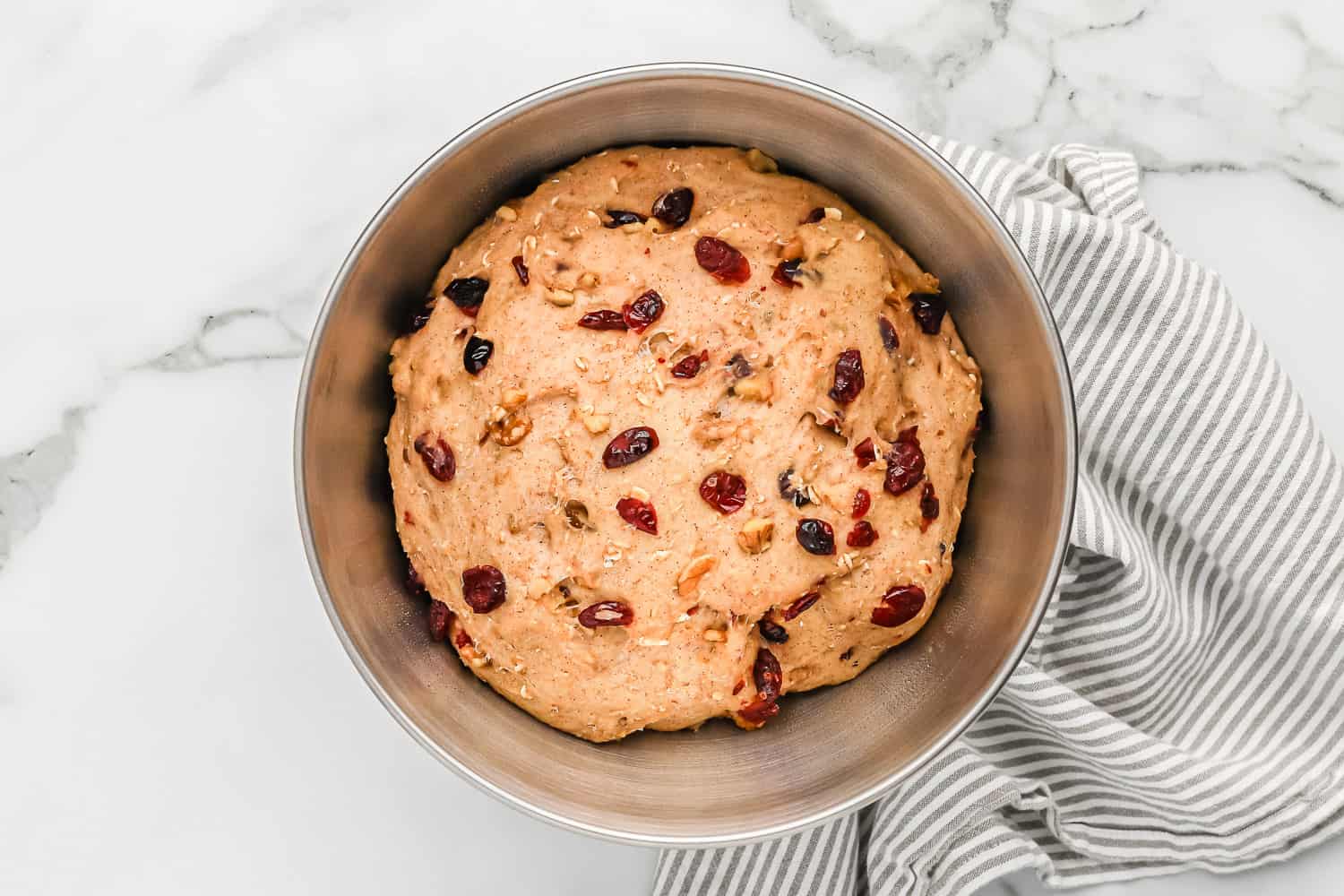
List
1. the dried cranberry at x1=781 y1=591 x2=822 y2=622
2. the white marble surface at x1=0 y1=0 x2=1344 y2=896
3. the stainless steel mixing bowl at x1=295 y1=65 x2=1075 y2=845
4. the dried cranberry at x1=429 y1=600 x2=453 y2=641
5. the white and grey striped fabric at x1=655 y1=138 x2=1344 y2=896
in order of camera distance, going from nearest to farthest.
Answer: the stainless steel mixing bowl at x1=295 y1=65 x2=1075 y2=845, the dried cranberry at x1=781 y1=591 x2=822 y2=622, the dried cranberry at x1=429 y1=600 x2=453 y2=641, the white and grey striped fabric at x1=655 y1=138 x2=1344 y2=896, the white marble surface at x1=0 y1=0 x2=1344 y2=896

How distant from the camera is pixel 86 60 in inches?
106

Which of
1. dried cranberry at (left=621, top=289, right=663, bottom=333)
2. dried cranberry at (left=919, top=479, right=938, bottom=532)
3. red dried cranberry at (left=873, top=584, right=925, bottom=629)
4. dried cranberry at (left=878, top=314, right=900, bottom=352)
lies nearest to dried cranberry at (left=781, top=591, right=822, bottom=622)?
red dried cranberry at (left=873, top=584, right=925, bottom=629)

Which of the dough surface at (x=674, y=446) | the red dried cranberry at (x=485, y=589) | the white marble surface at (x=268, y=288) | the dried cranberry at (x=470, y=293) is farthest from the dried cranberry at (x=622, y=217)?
the red dried cranberry at (x=485, y=589)

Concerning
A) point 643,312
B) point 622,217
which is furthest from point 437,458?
point 622,217

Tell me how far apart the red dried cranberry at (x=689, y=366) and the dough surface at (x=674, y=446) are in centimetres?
2

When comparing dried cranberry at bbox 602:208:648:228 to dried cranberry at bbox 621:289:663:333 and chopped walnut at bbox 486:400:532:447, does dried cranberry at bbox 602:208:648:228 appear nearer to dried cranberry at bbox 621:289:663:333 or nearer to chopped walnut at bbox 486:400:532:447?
dried cranberry at bbox 621:289:663:333

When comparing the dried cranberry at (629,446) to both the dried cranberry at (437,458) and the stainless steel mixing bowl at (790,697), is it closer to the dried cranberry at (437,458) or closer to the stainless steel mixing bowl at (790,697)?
the dried cranberry at (437,458)

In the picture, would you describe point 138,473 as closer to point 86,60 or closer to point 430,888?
point 86,60

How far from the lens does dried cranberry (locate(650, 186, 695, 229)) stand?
2236mm

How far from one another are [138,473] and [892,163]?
1874 mm

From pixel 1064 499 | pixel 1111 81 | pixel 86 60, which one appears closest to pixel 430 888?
pixel 1064 499

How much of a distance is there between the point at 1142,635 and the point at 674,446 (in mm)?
1268

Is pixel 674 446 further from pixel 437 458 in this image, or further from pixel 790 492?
pixel 437 458

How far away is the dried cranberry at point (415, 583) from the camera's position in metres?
2.35
